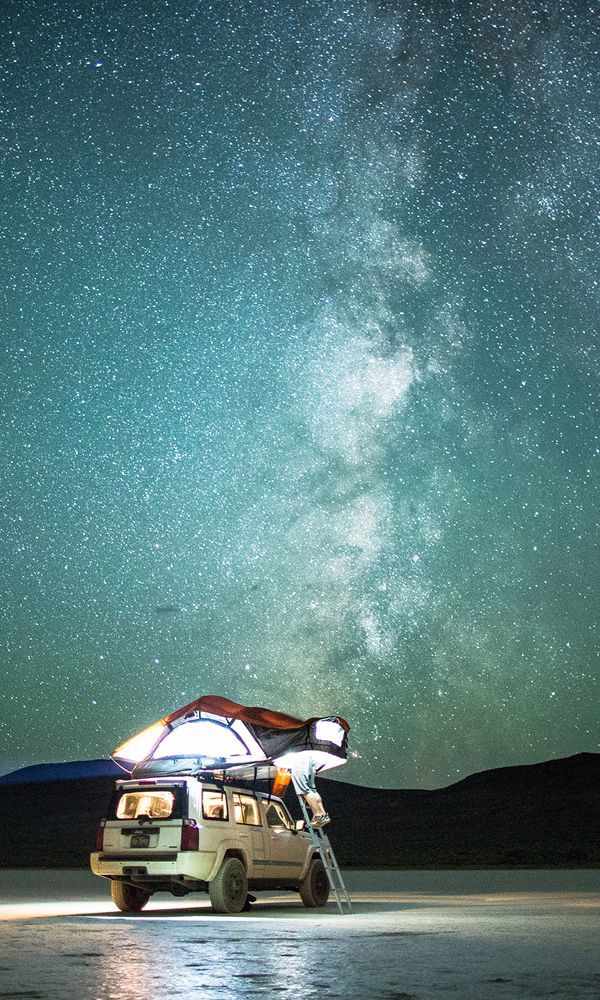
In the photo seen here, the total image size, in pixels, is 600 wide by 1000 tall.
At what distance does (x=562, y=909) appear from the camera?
18.0m

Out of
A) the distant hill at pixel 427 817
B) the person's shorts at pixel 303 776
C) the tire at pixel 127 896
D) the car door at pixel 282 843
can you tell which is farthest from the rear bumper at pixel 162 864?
the distant hill at pixel 427 817

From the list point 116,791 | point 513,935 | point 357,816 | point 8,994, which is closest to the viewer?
point 8,994

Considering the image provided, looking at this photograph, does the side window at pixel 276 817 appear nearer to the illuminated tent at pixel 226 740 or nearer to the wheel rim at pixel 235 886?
the illuminated tent at pixel 226 740

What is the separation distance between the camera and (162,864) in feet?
51.5

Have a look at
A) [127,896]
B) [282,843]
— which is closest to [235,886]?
[282,843]

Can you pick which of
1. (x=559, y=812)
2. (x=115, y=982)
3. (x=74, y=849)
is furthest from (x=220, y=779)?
(x=559, y=812)

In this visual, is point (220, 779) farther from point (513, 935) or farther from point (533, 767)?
point (533, 767)

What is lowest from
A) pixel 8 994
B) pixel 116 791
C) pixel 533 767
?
pixel 8 994

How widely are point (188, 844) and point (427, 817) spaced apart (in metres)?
82.7

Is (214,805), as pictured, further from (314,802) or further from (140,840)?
(314,802)

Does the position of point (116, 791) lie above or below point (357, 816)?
below

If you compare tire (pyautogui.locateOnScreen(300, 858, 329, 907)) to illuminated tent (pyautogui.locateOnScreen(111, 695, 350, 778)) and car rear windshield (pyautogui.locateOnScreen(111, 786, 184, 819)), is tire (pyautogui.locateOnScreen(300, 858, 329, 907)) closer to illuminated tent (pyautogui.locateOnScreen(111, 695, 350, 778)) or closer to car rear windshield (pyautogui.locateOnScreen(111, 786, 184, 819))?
illuminated tent (pyautogui.locateOnScreen(111, 695, 350, 778))

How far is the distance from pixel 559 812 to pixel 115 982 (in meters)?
85.4

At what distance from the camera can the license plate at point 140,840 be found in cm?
1600
